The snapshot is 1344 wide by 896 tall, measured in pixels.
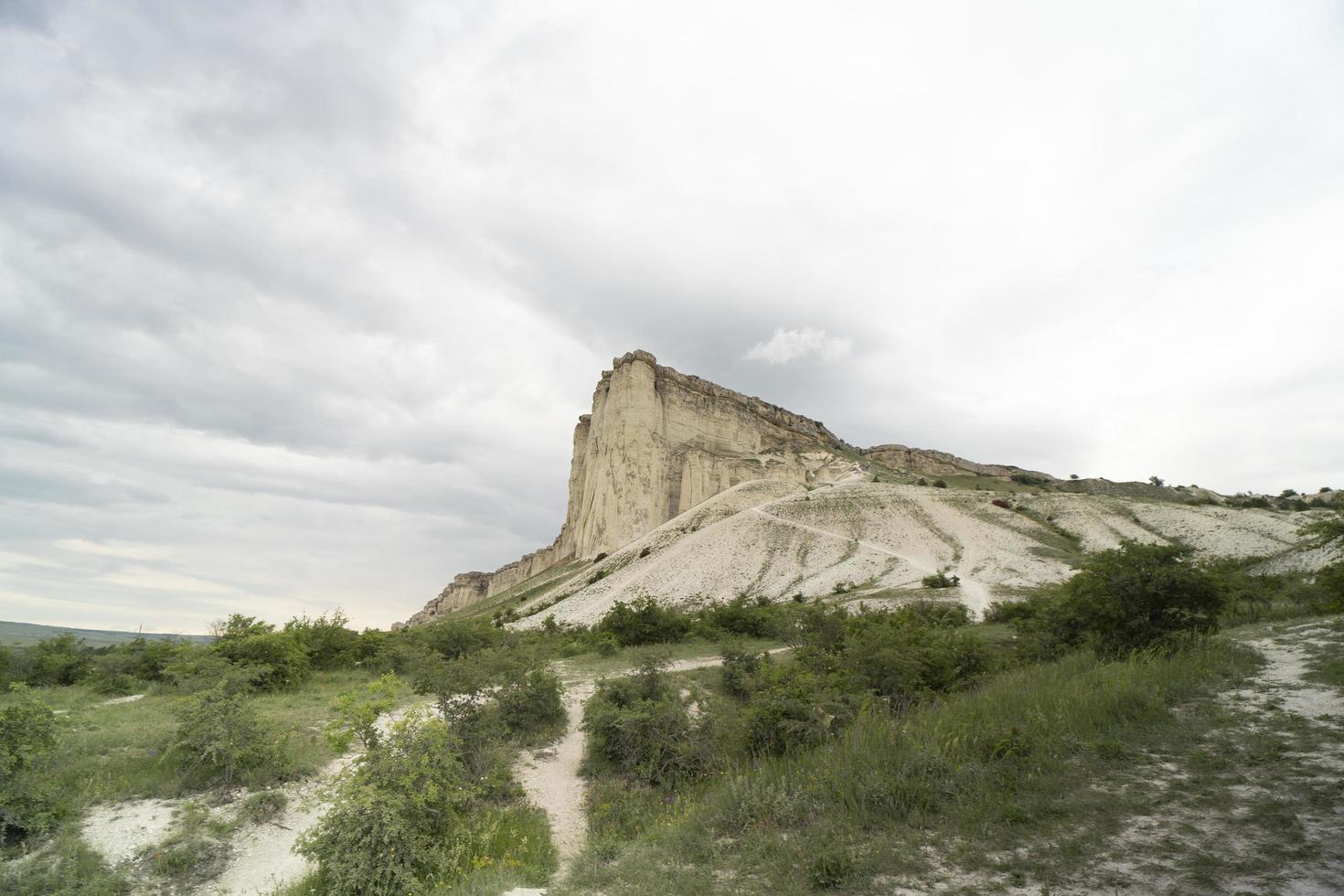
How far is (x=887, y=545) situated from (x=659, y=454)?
38098 mm

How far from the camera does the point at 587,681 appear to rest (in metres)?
16.5

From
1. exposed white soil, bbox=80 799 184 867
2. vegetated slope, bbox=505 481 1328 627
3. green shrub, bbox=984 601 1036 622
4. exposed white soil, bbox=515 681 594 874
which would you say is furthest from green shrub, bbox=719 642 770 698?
vegetated slope, bbox=505 481 1328 627

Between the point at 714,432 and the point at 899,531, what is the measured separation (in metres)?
41.7

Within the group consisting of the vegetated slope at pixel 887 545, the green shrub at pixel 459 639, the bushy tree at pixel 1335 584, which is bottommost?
the green shrub at pixel 459 639

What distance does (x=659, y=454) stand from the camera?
78312 mm

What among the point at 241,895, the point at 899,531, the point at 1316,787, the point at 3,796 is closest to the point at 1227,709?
the point at 1316,787

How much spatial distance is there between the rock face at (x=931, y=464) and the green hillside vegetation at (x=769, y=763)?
10121 centimetres

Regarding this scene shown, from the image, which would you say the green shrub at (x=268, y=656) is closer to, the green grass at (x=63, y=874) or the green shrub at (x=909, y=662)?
the green grass at (x=63, y=874)

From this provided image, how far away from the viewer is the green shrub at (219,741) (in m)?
8.55

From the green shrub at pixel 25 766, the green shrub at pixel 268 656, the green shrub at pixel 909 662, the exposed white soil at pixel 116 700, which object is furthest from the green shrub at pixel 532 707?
the exposed white soil at pixel 116 700

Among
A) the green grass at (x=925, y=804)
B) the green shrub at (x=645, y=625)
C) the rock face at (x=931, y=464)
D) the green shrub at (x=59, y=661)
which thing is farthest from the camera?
the rock face at (x=931, y=464)

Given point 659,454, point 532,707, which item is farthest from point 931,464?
point 532,707

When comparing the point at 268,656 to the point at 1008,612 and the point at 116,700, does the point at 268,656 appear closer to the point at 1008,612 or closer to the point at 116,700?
the point at 116,700

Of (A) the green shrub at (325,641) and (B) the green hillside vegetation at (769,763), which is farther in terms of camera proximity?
(A) the green shrub at (325,641)
